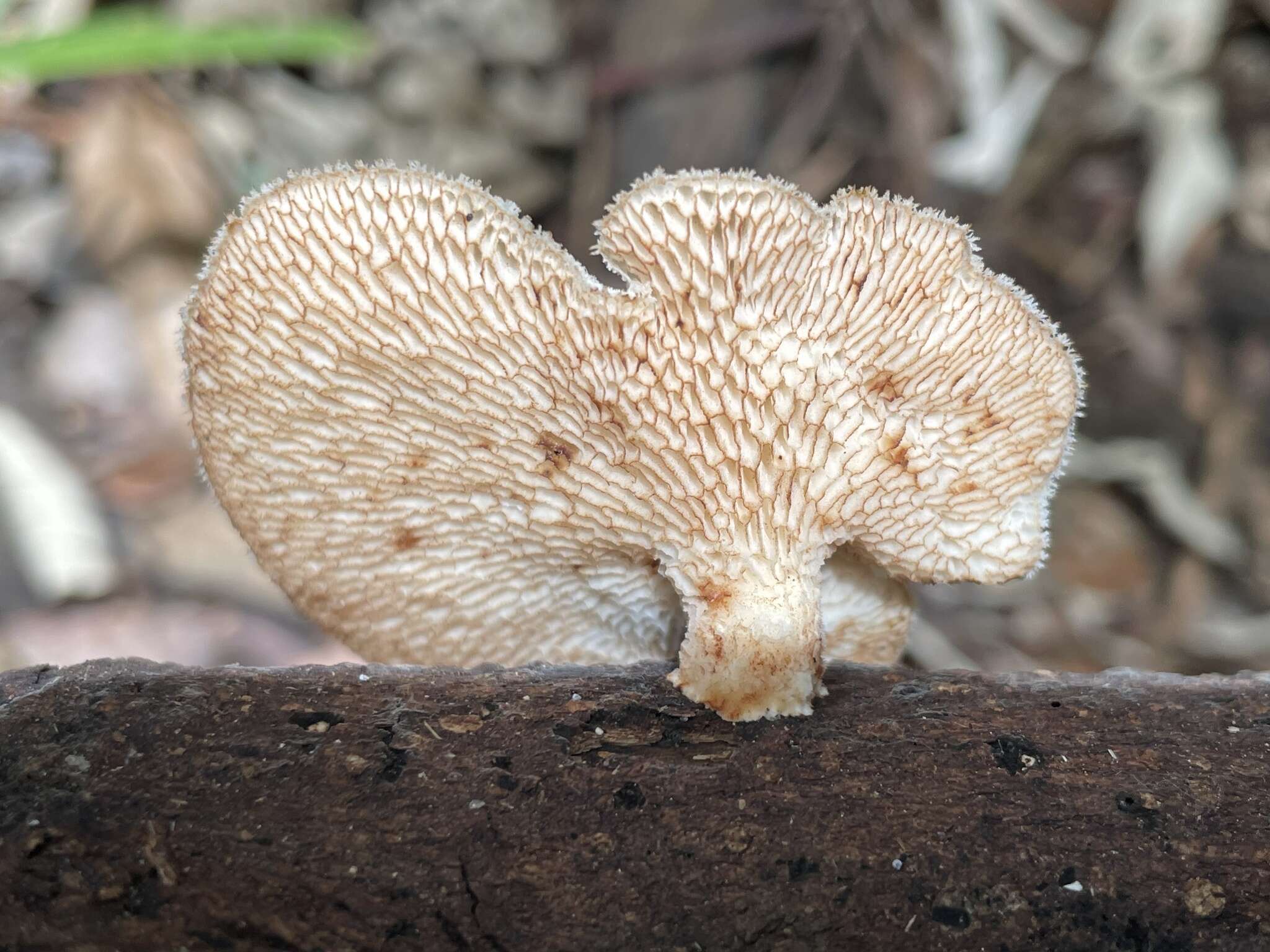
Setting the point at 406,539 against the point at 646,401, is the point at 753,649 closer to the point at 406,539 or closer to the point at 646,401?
the point at 646,401

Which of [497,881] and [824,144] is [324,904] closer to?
[497,881]

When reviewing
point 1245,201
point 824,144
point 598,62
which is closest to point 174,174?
point 598,62

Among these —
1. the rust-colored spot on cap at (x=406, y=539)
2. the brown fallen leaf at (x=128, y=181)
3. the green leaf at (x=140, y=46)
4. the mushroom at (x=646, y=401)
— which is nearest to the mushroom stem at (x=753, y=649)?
the mushroom at (x=646, y=401)

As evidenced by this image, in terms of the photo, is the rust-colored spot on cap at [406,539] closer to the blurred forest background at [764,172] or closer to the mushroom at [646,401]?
the mushroom at [646,401]

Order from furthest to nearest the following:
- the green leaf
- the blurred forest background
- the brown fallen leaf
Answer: the brown fallen leaf < the blurred forest background < the green leaf

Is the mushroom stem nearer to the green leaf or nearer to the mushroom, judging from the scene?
the mushroom

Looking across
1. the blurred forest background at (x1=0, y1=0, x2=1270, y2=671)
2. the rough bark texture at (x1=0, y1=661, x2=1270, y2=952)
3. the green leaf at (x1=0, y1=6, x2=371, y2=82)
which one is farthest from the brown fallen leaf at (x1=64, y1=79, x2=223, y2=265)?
the rough bark texture at (x1=0, y1=661, x2=1270, y2=952)
